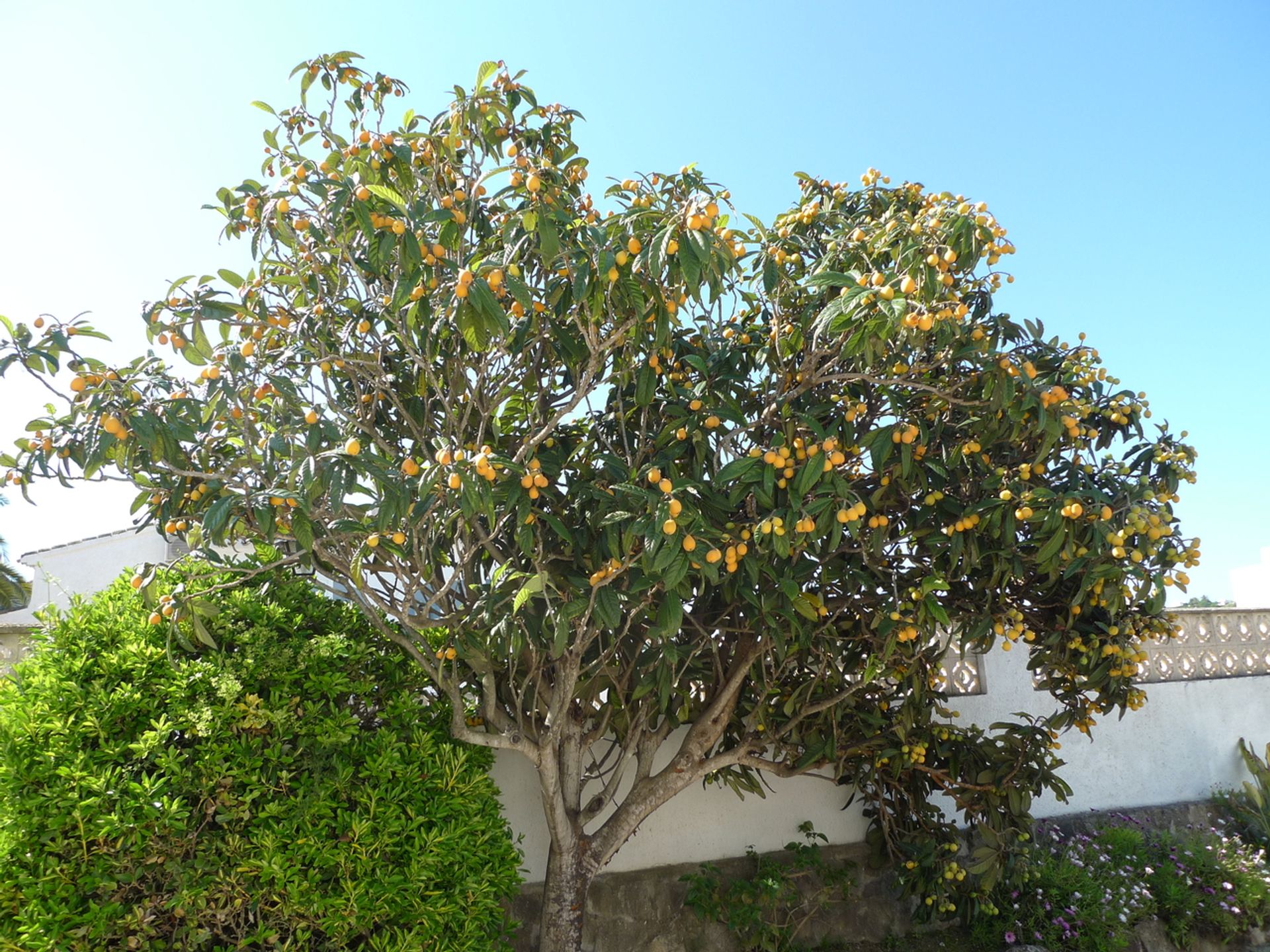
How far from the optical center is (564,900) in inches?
167

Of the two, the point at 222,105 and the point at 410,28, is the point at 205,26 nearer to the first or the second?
the point at 222,105

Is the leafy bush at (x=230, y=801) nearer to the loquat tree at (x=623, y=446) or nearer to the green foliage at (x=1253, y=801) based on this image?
the loquat tree at (x=623, y=446)

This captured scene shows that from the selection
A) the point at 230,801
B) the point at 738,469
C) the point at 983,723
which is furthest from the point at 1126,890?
the point at 230,801

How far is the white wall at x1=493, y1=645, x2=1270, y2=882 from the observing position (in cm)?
504

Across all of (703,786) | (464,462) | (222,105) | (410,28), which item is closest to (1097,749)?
(703,786)

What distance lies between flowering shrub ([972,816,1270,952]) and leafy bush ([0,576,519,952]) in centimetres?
343

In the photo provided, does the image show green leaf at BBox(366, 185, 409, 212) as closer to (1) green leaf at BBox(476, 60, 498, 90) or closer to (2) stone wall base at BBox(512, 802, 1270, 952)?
(1) green leaf at BBox(476, 60, 498, 90)

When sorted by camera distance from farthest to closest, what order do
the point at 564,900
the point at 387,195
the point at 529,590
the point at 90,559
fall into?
the point at 90,559 < the point at 564,900 < the point at 387,195 < the point at 529,590

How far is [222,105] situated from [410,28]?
3.43 ft

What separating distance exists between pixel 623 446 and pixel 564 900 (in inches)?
86.1

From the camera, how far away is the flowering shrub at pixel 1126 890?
529cm

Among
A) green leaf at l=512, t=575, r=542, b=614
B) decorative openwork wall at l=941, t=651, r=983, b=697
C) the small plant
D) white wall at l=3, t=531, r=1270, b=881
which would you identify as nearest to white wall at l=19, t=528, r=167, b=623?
white wall at l=3, t=531, r=1270, b=881

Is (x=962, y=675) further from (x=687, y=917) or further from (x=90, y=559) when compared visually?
(x=90, y=559)

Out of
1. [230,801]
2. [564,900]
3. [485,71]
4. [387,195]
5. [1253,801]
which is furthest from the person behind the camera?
[1253,801]
